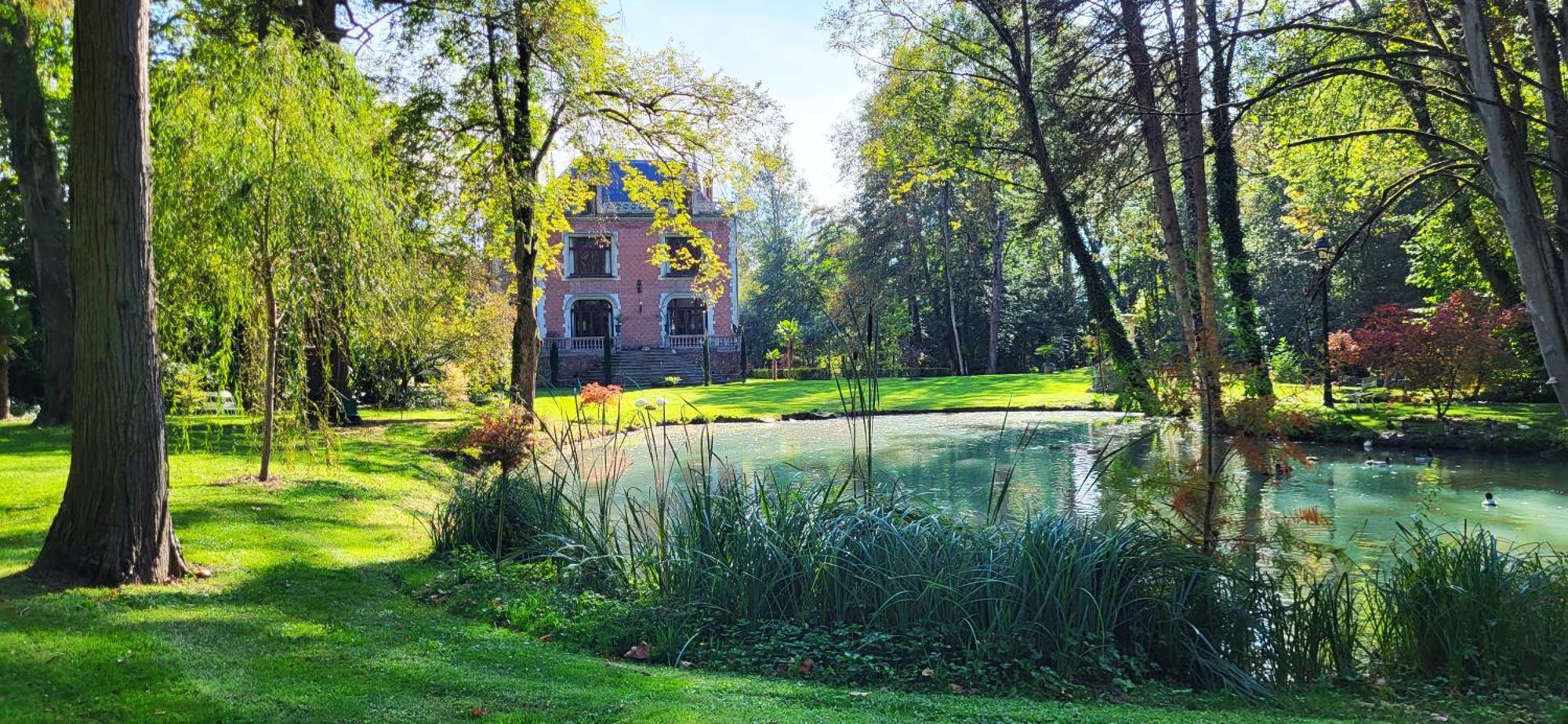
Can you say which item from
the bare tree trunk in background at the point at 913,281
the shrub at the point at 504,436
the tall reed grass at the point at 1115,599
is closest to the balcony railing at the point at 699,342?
the bare tree trunk in background at the point at 913,281

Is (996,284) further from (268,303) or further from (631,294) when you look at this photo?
(268,303)

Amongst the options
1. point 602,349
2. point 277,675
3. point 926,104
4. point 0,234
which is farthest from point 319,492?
point 602,349

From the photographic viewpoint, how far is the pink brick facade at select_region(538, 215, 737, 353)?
37.4 metres

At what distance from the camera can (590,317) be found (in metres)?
38.6

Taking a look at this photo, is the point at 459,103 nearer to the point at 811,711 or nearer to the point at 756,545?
the point at 756,545

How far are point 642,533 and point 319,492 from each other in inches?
194

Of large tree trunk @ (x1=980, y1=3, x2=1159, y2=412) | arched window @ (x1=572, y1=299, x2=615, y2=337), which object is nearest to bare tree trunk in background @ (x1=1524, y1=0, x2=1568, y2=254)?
large tree trunk @ (x1=980, y1=3, x2=1159, y2=412)

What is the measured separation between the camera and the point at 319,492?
929 centimetres

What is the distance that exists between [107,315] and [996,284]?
3334 cm

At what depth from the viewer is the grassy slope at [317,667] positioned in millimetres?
3492

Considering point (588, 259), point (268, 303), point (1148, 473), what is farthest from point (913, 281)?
point (268, 303)

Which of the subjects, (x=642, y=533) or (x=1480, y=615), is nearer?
(x=1480, y=615)

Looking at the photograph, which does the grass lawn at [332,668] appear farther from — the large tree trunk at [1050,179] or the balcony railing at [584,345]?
the balcony railing at [584,345]

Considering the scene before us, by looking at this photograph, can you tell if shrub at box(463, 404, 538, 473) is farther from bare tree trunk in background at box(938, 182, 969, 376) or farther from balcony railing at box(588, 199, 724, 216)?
bare tree trunk in background at box(938, 182, 969, 376)
